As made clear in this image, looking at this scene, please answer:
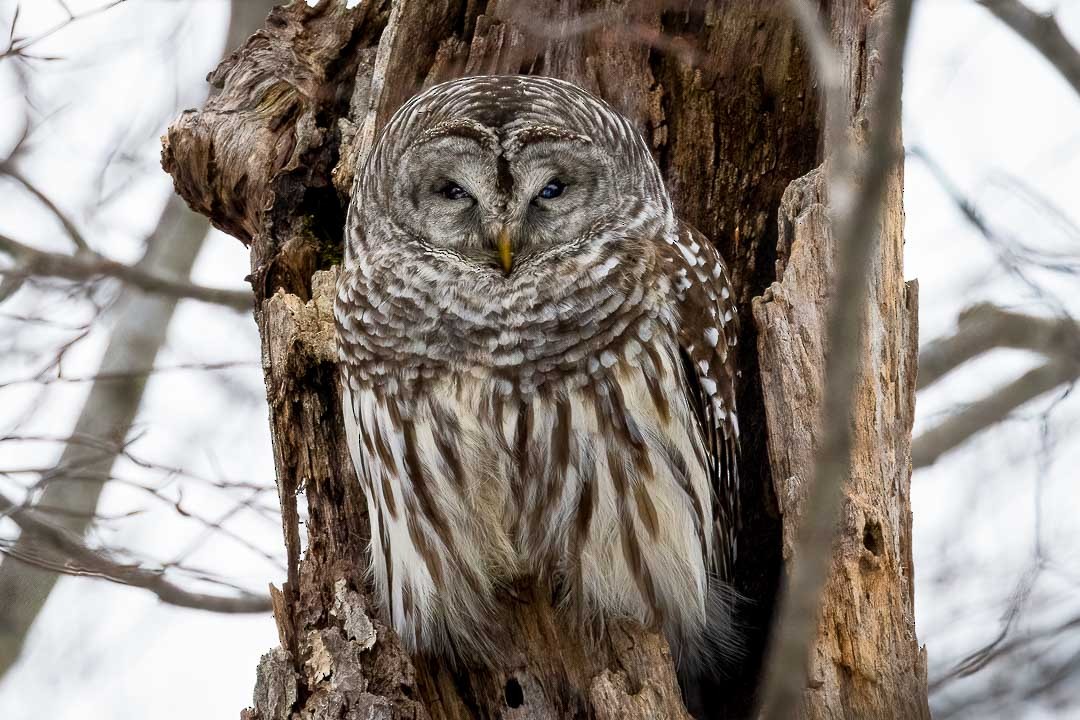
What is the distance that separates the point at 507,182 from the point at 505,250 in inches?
8.8

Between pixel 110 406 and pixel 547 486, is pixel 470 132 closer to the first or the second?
pixel 547 486

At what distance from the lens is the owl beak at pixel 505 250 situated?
3.79 meters

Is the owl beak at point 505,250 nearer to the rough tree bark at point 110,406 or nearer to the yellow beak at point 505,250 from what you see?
the yellow beak at point 505,250

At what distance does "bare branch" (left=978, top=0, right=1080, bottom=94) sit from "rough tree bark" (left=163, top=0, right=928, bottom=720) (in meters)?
0.87

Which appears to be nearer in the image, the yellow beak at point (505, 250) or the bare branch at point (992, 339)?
the yellow beak at point (505, 250)

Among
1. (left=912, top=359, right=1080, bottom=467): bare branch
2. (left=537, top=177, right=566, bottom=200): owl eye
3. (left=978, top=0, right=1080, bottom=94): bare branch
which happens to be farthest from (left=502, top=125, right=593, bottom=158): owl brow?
(left=912, top=359, right=1080, bottom=467): bare branch

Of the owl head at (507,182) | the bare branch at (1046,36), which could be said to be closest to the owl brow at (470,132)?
the owl head at (507,182)

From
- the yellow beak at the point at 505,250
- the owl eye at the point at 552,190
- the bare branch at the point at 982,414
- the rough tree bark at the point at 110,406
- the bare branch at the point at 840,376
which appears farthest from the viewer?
the bare branch at the point at 982,414

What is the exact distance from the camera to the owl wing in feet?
12.4

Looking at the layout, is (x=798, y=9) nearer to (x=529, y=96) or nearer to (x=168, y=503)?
(x=529, y=96)

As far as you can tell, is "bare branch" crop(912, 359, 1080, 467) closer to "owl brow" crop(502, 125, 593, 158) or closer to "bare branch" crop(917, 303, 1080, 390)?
"bare branch" crop(917, 303, 1080, 390)

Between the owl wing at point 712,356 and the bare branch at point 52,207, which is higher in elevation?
the bare branch at point 52,207

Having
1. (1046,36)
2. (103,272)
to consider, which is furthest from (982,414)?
(103,272)

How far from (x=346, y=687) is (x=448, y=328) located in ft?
3.58
